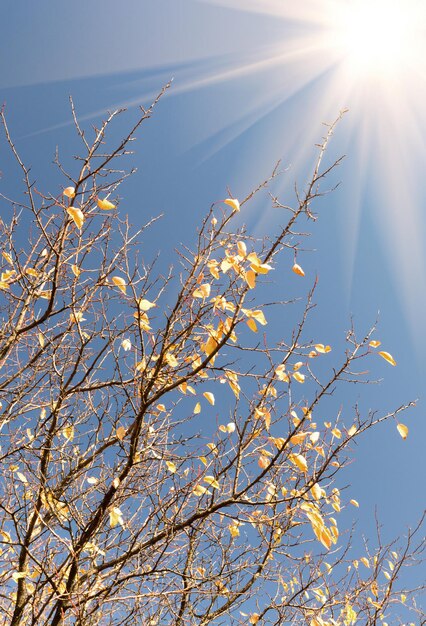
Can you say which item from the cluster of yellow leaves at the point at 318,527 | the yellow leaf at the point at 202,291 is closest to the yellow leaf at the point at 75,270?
the yellow leaf at the point at 202,291

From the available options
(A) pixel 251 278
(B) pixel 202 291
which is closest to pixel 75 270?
(B) pixel 202 291

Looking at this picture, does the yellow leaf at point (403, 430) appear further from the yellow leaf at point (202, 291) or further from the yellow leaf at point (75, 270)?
the yellow leaf at point (75, 270)

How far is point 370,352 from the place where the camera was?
2.66 metres

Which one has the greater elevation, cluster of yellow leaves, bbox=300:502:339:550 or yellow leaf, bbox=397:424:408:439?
yellow leaf, bbox=397:424:408:439

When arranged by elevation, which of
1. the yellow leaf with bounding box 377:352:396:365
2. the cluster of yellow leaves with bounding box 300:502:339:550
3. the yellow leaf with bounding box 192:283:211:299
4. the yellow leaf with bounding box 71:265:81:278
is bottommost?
the cluster of yellow leaves with bounding box 300:502:339:550

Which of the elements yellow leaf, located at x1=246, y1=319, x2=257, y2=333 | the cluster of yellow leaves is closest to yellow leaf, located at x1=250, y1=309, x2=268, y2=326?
yellow leaf, located at x1=246, y1=319, x2=257, y2=333

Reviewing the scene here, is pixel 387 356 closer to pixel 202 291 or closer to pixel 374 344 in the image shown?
pixel 374 344

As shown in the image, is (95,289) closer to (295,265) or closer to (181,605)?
(295,265)

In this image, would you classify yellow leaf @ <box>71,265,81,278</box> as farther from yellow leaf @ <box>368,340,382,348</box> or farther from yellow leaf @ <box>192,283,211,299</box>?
yellow leaf @ <box>368,340,382,348</box>

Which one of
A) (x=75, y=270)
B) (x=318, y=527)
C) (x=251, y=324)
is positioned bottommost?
(x=318, y=527)

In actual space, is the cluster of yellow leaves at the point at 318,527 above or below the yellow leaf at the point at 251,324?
below

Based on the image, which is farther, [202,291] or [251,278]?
[202,291]

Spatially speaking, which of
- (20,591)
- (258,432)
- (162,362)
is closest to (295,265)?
(162,362)

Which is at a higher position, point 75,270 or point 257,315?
point 75,270
